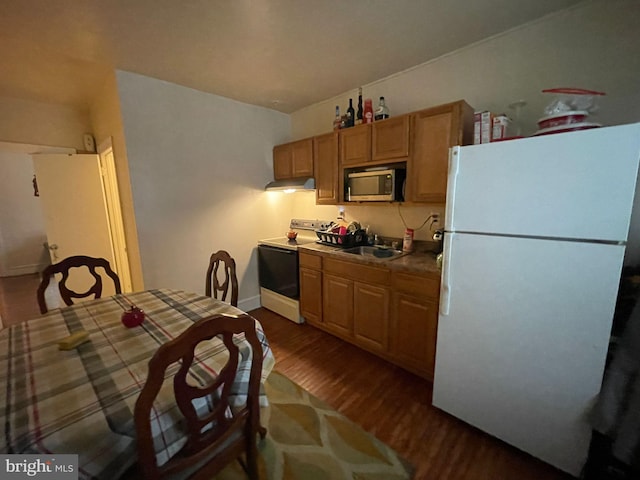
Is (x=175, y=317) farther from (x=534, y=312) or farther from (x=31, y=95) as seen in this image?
(x=31, y=95)

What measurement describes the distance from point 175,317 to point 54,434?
0.71 metres

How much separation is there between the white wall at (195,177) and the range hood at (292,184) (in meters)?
0.19

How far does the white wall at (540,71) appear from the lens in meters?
1.55

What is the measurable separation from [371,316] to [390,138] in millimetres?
1557

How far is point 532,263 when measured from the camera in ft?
4.27

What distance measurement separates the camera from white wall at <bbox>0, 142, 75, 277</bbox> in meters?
4.96

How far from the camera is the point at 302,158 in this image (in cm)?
302

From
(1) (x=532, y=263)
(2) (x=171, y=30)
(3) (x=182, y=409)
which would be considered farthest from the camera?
(2) (x=171, y=30)

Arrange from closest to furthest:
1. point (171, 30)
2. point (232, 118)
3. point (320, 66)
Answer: point (171, 30) < point (320, 66) < point (232, 118)

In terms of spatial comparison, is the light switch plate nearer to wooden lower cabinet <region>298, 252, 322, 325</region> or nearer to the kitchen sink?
wooden lower cabinet <region>298, 252, 322, 325</region>

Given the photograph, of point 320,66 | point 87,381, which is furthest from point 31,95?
point 87,381

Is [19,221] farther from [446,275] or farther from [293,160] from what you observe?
[446,275]

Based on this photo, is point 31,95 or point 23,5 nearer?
point 23,5
